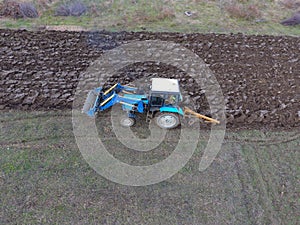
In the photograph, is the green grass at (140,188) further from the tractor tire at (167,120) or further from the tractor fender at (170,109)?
the tractor fender at (170,109)

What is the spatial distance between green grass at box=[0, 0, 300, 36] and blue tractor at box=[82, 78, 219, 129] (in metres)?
7.43

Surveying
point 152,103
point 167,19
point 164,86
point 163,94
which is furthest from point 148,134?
point 167,19

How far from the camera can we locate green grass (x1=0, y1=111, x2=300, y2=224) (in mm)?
6625

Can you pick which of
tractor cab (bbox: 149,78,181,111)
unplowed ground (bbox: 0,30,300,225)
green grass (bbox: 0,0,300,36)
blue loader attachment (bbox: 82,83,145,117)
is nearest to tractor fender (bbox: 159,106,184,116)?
tractor cab (bbox: 149,78,181,111)

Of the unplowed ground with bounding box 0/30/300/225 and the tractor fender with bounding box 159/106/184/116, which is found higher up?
the tractor fender with bounding box 159/106/184/116

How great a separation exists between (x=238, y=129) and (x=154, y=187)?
368 cm

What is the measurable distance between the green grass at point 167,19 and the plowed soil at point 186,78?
140cm

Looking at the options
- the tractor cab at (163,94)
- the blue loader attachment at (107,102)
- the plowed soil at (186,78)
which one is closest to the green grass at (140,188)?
the blue loader attachment at (107,102)

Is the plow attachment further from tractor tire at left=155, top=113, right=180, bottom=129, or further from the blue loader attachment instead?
the blue loader attachment

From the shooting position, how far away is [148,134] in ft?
28.6

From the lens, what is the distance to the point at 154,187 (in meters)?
7.29

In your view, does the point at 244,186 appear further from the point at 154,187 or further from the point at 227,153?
the point at 154,187

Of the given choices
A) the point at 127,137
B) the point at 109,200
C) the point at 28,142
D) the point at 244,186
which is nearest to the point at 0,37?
the point at 28,142

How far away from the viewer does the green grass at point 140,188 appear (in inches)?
261
